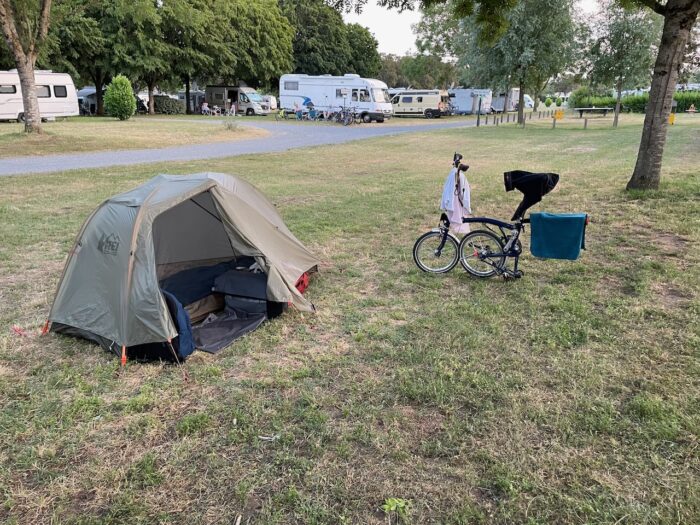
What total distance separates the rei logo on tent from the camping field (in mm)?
763

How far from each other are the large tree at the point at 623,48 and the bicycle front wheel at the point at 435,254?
26027 mm

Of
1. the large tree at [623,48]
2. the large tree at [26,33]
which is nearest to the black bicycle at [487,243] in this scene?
the large tree at [26,33]

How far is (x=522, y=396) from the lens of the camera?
319cm

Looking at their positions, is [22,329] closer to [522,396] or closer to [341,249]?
[341,249]

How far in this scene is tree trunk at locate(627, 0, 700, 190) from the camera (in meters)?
7.70

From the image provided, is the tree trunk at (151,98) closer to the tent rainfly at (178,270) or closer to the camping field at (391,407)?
the camping field at (391,407)

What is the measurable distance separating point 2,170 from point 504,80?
77.7ft

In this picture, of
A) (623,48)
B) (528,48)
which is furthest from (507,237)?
(623,48)

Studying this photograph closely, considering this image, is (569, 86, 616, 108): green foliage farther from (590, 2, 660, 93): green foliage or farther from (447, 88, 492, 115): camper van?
(590, 2, 660, 93): green foliage

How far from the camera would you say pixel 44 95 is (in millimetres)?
27094

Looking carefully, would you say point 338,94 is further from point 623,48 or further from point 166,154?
point 166,154

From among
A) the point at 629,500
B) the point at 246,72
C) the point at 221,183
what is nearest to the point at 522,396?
the point at 629,500

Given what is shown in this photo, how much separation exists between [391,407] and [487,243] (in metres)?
2.66

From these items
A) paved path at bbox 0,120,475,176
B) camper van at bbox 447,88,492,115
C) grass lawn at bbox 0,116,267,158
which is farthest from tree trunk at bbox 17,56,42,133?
camper van at bbox 447,88,492,115
